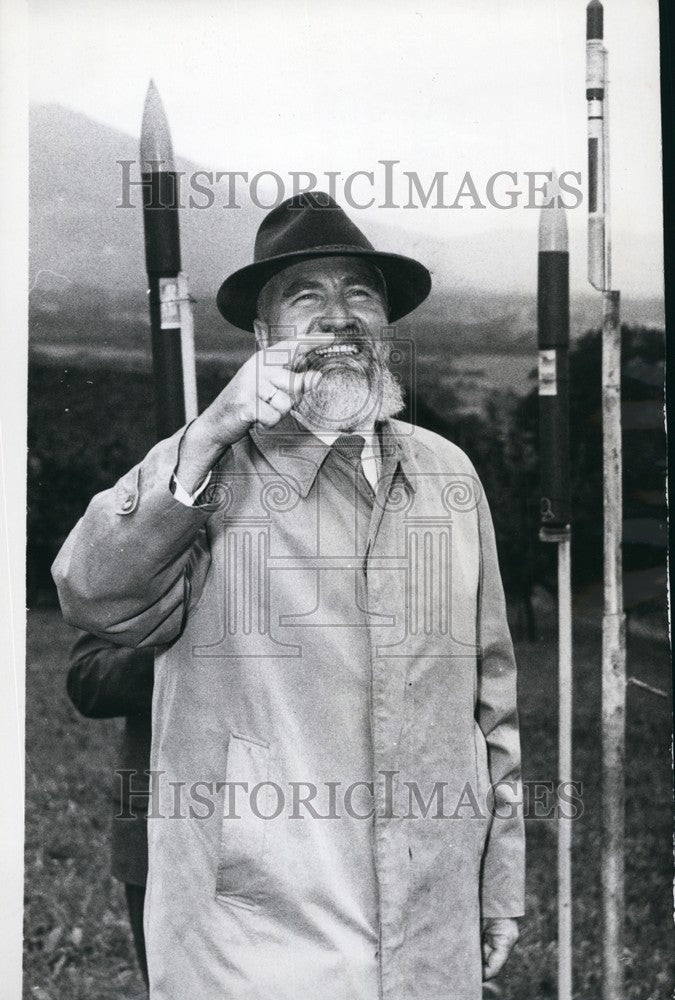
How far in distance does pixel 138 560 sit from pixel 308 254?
34.9 inches

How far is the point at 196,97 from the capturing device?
115 inches

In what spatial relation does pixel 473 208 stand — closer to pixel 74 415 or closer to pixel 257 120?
pixel 257 120

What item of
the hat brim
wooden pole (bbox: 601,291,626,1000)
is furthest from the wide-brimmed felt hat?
wooden pole (bbox: 601,291,626,1000)

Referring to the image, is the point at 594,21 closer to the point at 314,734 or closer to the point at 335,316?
the point at 335,316

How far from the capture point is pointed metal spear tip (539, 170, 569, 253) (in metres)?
2.96

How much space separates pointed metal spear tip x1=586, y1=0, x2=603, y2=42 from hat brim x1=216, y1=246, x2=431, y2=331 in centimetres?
78

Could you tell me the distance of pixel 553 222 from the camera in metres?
2.96

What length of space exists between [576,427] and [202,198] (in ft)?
3.83

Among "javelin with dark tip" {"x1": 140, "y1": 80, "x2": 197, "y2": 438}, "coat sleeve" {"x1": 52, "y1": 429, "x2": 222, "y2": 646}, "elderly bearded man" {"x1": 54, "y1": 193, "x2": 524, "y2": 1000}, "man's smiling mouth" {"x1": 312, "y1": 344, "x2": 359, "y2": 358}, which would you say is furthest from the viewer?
"javelin with dark tip" {"x1": 140, "y1": 80, "x2": 197, "y2": 438}

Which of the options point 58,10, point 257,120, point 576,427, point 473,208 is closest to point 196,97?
point 257,120

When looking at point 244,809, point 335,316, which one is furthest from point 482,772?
point 335,316

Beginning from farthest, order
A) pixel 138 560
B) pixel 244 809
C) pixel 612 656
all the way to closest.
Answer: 1. pixel 612 656
2. pixel 244 809
3. pixel 138 560

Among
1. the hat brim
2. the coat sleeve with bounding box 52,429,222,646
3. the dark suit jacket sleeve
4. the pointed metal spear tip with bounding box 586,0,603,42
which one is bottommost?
the dark suit jacket sleeve

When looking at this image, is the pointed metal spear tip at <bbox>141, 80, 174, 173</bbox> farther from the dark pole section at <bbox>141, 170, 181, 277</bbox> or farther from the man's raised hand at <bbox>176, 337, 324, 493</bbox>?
the man's raised hand at <bbox>176, 337, 324, 493</bbox>
